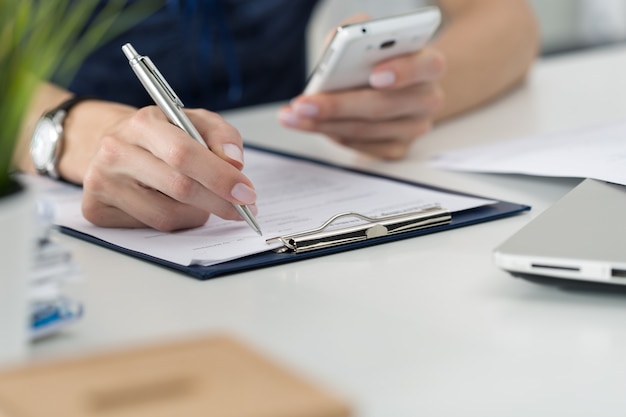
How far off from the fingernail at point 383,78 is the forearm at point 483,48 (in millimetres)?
209

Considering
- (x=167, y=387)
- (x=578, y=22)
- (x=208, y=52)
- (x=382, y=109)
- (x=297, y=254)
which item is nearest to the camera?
(x=167, y=387)

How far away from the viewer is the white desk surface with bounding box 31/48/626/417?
0.47 meters

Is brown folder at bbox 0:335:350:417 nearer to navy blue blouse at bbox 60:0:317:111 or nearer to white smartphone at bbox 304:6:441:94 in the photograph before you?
white smartphone at bbox 304:6:441:94

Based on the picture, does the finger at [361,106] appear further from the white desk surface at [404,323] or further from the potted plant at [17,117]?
the potted plant at [17,117]

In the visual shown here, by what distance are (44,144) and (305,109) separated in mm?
249

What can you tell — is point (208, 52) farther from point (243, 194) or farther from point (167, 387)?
point (167, 387)

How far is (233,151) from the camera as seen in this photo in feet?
2.32

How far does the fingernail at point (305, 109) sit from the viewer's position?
0.95m

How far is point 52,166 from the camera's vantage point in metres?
0.90

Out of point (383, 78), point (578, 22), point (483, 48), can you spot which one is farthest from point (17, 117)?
point (578, 22)

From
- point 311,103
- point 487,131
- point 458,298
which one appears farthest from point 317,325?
point 487,131

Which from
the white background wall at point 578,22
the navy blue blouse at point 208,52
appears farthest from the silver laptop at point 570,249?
the white background wall at point 578,22

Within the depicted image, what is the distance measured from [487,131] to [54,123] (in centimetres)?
48

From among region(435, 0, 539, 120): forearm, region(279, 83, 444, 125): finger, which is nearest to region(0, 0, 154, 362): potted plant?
region(279, 83, 444, 125): finger
